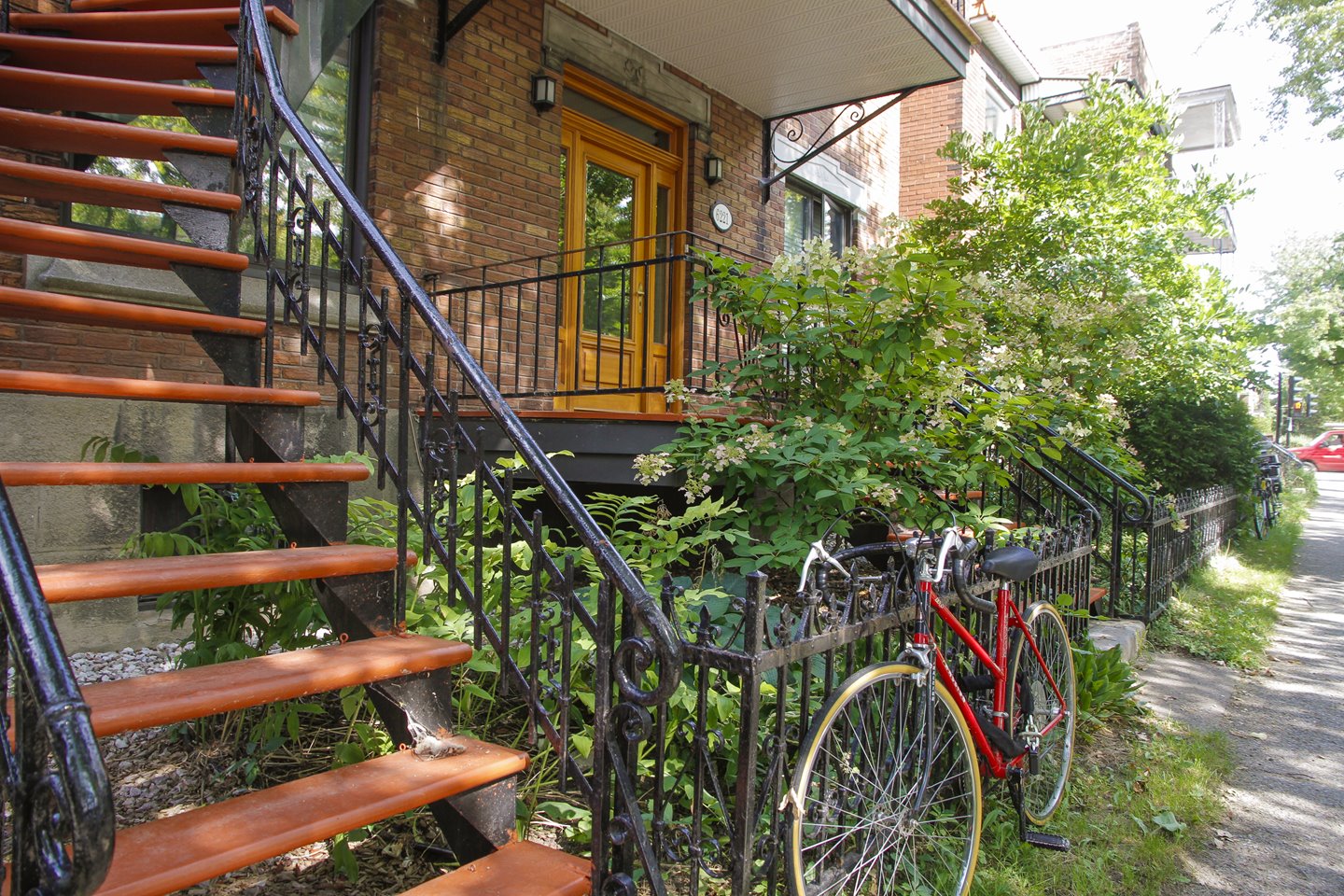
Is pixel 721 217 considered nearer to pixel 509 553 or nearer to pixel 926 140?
pixel 509 553

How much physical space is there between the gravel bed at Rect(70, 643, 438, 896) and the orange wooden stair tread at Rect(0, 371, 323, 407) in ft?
3.60

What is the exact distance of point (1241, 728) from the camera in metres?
4.30

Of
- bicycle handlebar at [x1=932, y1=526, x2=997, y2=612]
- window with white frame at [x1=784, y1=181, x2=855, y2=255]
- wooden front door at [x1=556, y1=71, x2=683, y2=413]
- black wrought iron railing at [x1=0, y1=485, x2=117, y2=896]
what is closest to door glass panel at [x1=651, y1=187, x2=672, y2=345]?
wooden front door at [x1=556, y1=71, x2=683, y2=413]

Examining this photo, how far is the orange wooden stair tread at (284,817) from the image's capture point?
5.22ft

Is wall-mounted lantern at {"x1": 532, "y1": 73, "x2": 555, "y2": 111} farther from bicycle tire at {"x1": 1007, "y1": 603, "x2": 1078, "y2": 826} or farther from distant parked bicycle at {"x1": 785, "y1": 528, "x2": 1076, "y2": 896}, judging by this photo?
bicycle tire at {"x1": 1007, "y1": 603, "x2": 1078, "y2": 826}

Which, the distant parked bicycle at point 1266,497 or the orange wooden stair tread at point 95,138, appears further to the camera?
the distant parked bicycle at point 1266,497

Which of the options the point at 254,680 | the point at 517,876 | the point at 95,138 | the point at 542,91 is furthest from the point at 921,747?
the point at 542,91

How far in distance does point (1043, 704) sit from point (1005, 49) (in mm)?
13554

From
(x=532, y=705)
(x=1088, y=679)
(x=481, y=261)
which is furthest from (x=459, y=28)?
(x=1088, y=679)

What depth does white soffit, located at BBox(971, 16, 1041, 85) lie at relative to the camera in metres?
12.8

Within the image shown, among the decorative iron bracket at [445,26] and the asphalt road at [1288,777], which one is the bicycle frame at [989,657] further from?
the decorative iron bracket at [445,26]

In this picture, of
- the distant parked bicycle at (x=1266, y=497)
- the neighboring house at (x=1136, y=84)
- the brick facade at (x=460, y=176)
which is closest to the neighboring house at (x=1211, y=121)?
the neighboring house at (x=1136, y=84)

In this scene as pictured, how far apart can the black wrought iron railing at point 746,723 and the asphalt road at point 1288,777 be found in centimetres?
110

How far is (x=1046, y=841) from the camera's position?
113 inches
